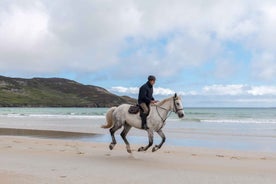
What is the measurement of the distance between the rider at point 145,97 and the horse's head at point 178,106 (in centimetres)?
74

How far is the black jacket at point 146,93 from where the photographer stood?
39.6 feet

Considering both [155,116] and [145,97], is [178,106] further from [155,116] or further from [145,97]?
[145,97]

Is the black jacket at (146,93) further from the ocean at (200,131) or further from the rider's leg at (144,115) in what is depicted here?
the ocean at (200,131)

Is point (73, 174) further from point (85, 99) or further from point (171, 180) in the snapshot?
point (85, 99)

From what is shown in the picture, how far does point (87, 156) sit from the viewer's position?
12.6m

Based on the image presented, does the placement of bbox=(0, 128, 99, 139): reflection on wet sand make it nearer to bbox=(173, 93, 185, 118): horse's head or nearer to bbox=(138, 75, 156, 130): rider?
bbox=(138, 75, 156, 130): rider

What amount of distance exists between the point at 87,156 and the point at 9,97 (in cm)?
18069

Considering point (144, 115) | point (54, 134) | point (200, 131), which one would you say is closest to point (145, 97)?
point (144, 115)

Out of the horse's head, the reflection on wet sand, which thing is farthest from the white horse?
the reflection on wet sand

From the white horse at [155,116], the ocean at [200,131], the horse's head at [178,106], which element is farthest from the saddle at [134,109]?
the ocean at [200,131]

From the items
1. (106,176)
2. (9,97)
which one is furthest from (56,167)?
(9,97)

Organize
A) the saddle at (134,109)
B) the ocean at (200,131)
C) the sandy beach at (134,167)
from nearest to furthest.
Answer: the sandy beach at (134,167)
the saddle at (134,109)
the ocean at (200,131)

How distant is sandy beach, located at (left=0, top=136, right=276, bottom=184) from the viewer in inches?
329

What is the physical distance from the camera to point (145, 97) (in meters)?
12.1
